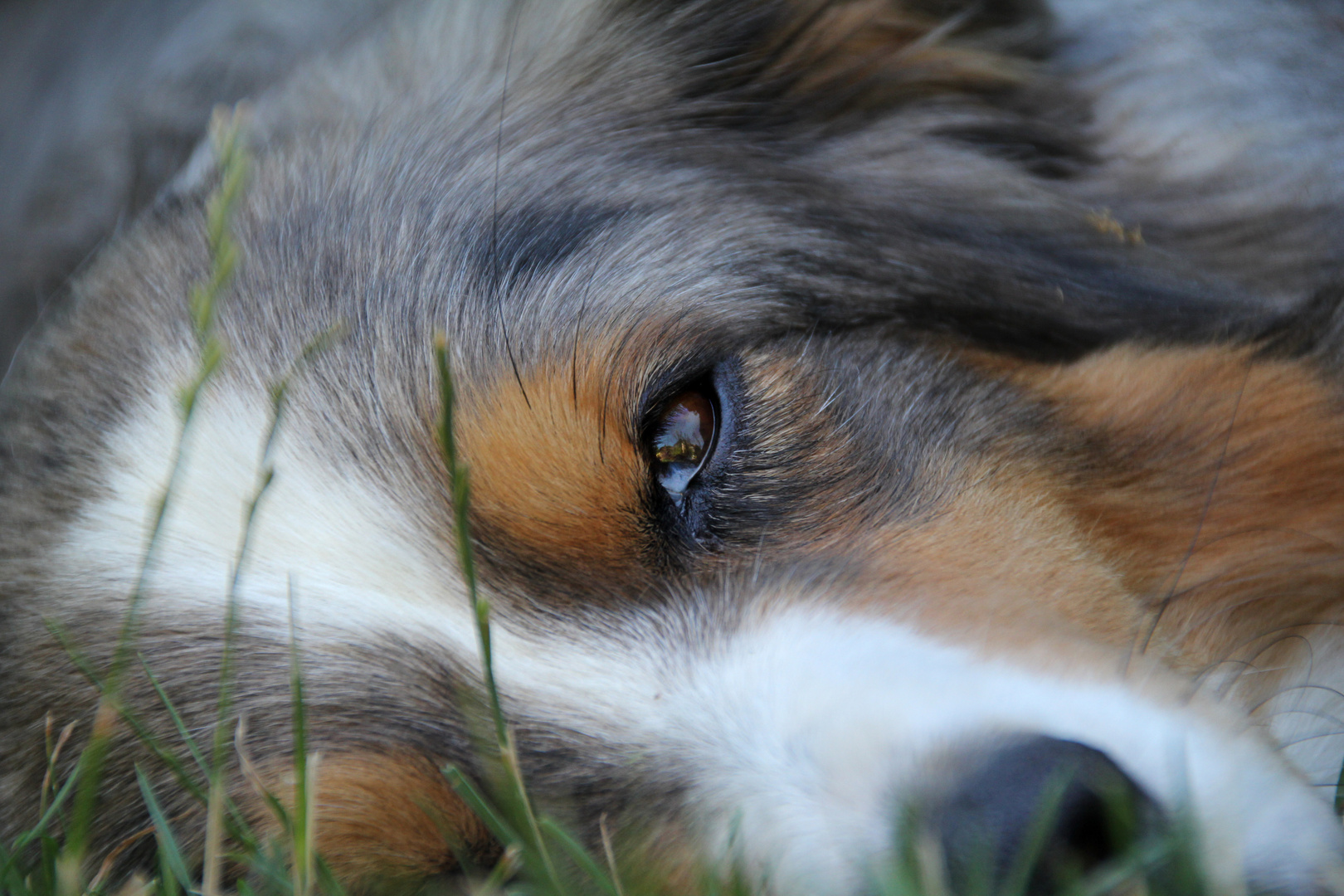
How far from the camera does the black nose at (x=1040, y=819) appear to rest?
4.42 ft

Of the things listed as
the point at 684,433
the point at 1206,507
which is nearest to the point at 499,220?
the point at 684,433

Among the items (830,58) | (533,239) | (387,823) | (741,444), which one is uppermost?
(830,58)

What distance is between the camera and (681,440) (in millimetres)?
1987

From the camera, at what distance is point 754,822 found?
5.17ft

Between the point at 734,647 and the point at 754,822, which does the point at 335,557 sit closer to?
the point at 734,647

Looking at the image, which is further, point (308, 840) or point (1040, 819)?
point (308, 840)

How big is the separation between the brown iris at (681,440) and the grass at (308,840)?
46 centimetres

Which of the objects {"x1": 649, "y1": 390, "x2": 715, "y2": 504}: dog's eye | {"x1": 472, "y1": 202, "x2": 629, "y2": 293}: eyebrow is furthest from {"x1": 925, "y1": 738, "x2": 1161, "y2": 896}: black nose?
{"x1": 472, "y1": 202, "x2": 629, "y2": 293}: eyebrow

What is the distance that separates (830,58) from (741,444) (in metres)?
1.07

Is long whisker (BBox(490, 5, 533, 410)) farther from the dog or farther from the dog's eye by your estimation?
the dog's eye

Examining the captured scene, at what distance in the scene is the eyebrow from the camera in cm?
214

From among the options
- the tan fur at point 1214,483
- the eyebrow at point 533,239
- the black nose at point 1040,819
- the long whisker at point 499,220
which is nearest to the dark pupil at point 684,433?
the long whisker at point 499,220

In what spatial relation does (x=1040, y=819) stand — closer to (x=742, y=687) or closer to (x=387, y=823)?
(x=742, y=687)

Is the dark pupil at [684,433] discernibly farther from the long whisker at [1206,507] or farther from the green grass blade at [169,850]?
the green grass blade at [169,850]
